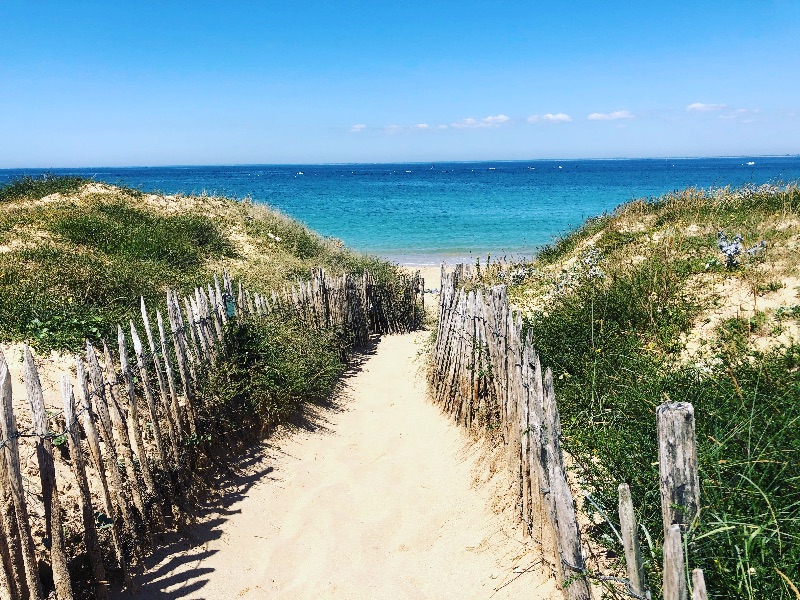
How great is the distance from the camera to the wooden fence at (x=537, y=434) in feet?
7.13

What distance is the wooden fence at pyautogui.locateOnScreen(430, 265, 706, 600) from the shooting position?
217cm

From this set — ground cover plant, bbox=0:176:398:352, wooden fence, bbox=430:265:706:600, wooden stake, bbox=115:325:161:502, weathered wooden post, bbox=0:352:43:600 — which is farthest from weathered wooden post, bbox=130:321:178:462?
wooden fence, bbox=430:265:706:600

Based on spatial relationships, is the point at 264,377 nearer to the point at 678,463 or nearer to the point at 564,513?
the point at 564,513

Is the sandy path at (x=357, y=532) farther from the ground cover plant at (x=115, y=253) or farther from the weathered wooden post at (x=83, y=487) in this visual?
the ground cover plant at (x=115, y=253)

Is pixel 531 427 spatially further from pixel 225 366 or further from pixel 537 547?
pixel 225 366

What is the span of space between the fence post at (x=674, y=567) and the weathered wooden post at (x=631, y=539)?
0.15 m

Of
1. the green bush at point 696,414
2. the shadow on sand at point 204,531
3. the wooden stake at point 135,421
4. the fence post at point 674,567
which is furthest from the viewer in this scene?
the wooden stake at point 135,421

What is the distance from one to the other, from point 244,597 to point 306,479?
1.56 meters

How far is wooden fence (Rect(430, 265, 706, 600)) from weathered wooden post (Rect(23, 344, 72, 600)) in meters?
2.96

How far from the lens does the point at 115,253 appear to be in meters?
10.5

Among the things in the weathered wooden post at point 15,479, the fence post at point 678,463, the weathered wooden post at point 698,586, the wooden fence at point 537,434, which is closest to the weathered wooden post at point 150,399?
the weathered wooden post at point 15,479

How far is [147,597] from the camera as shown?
142 inches

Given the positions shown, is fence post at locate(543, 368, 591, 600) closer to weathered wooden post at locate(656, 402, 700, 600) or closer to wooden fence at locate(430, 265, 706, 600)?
wooden fence at locate(430, 265, 706, 600)

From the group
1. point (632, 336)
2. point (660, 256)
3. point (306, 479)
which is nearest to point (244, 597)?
point (306, 479)
